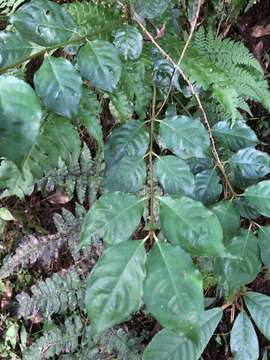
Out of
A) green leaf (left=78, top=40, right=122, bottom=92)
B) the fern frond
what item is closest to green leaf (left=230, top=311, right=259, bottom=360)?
green leaf (left=78, top=40, right=122, bottom=92)

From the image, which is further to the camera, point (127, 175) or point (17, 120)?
point (127, 175)

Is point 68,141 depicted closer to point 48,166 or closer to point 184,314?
point 48,166

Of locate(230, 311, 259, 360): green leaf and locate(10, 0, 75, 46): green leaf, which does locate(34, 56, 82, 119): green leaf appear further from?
locate(230, 311, 259, 360): green leaf

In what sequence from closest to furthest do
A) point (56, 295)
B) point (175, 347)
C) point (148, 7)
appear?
point (175, 347) < point (148, 7) < point (56, 295)

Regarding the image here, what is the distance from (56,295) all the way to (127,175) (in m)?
1.16

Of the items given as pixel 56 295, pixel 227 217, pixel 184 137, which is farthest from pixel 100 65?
pixel 56 295

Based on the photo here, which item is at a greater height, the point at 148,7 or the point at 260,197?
the point at 148,7

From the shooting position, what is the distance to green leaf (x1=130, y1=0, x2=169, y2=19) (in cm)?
109

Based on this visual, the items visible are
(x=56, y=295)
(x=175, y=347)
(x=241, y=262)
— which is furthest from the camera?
(x=56, y=295)

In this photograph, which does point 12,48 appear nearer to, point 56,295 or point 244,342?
point 244,342

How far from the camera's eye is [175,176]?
85cm

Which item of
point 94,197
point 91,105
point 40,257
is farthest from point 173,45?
point 40,257

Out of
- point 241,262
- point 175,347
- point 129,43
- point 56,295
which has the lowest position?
point 56,295

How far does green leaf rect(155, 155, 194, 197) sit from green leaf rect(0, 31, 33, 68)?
0.29 meters
